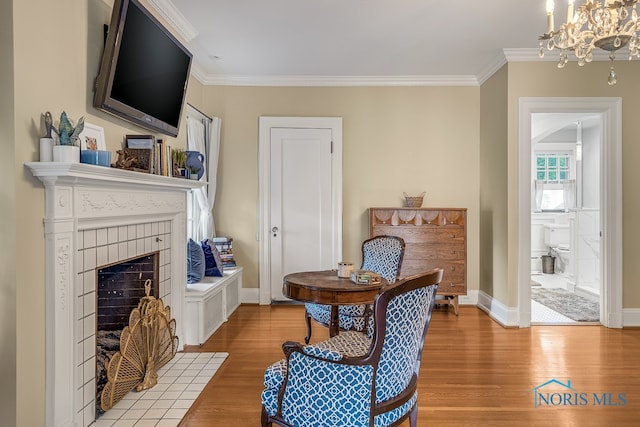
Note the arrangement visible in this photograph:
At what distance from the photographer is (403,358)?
1.65 meters

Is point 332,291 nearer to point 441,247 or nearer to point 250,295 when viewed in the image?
point 441,247

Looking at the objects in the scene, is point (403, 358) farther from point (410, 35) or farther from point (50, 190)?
point (410, 35)

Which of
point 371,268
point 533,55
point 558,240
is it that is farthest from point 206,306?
point 558,240

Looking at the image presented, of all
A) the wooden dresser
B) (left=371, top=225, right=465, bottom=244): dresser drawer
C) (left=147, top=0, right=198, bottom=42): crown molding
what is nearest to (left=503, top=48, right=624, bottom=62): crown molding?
the wooden dresser

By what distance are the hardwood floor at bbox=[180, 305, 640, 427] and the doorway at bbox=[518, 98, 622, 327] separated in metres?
0.35

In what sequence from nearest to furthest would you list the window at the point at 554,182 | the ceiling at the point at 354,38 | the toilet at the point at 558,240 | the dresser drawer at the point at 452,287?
the ceiling at the point at 354,38 → the dresser drawer at the point at 452,287 → the toilet at the point at 558,240 → the window at the point at 554,182

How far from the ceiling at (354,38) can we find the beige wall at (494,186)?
319 millimetres

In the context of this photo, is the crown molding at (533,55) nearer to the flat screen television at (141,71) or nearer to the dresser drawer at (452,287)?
the dresser drawer at (452,287)

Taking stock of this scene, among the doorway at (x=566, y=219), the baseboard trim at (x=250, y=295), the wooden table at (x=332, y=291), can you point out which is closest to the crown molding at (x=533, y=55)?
the doorway at (x=566, y=219)

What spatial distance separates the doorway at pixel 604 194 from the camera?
3.99m

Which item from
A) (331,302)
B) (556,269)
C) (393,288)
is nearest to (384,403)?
(393,288)

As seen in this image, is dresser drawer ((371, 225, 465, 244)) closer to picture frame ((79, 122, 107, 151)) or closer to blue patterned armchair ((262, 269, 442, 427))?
blue patterned armchair ((262, 269, 442, 427))

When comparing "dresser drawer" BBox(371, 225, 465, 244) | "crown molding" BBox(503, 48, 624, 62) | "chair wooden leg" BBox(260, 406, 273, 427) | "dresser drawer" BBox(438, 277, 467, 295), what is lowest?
"chair wooden leg" BBox(260, 406, 273, 427)

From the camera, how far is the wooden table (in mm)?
2488
